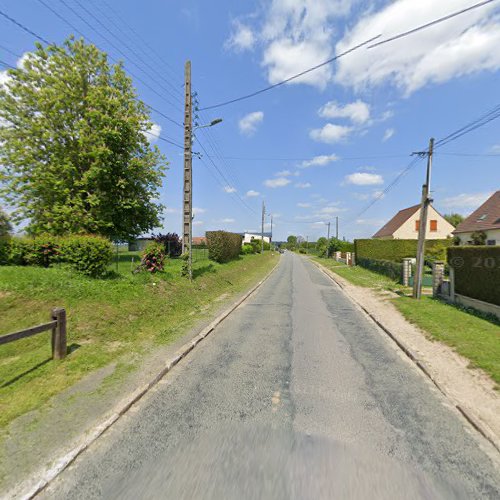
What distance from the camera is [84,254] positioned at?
930 cm

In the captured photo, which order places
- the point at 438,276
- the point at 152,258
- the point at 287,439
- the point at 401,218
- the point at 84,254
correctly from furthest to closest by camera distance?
the point at 401,218 → the point at 438,276 → the point at 152,258 → the point at 84,254 → the point at 287,439

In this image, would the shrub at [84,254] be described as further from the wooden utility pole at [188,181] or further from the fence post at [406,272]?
the fence post at [406,272]

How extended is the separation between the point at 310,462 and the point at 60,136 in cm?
2000

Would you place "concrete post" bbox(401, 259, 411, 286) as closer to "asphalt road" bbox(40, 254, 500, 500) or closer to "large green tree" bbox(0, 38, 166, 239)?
"asphalt road" bbox(40, 254, 500, 500)

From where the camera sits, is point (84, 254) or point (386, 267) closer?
point (84, 254)

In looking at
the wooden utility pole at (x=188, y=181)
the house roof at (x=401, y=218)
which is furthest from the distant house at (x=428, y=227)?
the wooden utility pole at (x=188, y=181)

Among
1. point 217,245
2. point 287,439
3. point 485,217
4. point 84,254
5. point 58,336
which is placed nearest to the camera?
point 287,439

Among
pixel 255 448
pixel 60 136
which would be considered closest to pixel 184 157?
pixel 60 136

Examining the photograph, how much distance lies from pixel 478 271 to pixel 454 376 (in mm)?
6908

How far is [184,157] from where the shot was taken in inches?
520

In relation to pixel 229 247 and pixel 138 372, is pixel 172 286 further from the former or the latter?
pixel 229 247

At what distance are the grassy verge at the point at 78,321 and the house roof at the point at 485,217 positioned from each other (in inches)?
1164

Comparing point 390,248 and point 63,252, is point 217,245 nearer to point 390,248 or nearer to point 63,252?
point 63,252

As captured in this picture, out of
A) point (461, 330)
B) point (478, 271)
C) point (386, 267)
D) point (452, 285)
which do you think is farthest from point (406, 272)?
point (461, 330)
